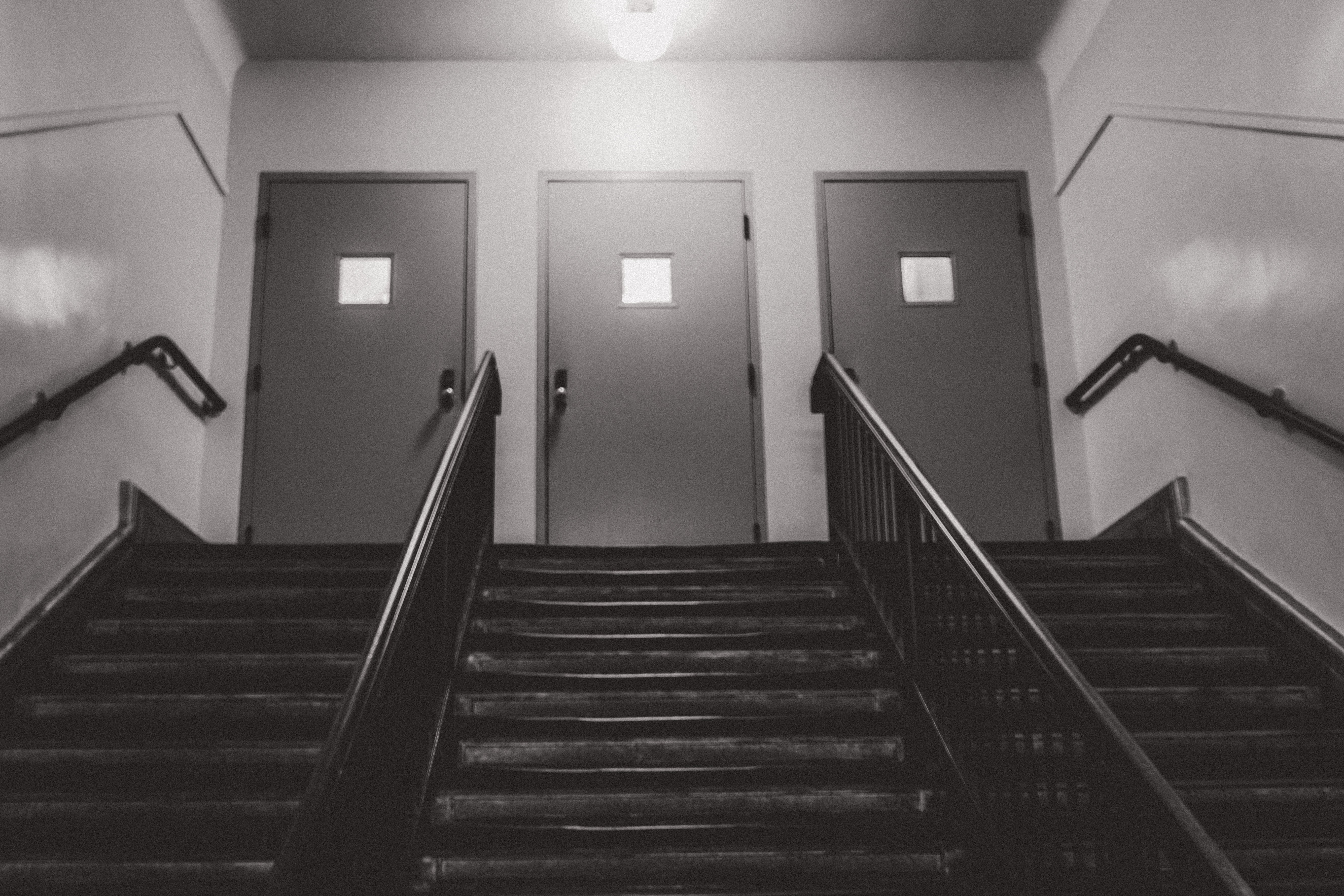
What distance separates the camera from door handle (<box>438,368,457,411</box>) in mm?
6523

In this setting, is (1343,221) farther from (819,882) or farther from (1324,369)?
(819,882)

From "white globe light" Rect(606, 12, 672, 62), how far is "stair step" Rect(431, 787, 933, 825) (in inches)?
151

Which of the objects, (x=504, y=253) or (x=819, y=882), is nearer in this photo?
(x=819, y=882)

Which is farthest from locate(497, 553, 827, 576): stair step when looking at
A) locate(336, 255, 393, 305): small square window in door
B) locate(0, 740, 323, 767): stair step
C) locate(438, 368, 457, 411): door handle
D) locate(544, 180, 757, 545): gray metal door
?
locate(336, 255, 393, 305): small square window in door

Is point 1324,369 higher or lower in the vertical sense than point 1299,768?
higher

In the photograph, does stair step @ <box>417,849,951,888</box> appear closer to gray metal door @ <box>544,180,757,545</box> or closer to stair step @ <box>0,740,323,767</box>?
stair step @ <box>0,740,323,767</box>

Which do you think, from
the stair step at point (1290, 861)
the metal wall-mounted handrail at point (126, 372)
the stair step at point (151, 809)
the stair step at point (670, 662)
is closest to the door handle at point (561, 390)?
the metal wall-mounted handrail at point (126, 372)

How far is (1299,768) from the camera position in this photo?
384 centimetres

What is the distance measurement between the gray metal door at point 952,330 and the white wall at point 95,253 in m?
3.11

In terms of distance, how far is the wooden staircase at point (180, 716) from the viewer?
3.30 metres

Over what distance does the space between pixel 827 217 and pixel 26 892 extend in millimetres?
4901

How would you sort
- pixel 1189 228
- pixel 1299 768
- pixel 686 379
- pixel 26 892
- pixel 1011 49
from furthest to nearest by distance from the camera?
pixel 1011 49
pixel 686 379
pixel 1189 228
pixel 1299 768
pixel 26 892

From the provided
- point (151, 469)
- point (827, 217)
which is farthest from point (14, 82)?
point (827, 217)

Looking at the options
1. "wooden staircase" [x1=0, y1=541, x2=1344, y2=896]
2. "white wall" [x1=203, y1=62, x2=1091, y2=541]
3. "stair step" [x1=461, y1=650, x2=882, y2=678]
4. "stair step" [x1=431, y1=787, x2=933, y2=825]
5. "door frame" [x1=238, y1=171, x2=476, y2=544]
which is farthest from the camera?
"white wall" [x1=203, y1=62, x2=1091, y2=541]
